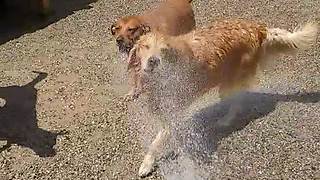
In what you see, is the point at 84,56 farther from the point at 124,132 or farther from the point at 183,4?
the point at 124,132

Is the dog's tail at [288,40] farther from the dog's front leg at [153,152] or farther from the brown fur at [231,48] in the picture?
the dog's front leg at [153,152]

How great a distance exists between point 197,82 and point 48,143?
147 centimetres

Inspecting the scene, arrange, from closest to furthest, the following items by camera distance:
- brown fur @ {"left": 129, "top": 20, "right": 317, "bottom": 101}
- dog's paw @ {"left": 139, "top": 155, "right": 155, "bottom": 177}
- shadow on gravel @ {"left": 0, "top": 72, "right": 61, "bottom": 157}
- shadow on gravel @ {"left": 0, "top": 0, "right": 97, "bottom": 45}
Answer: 1. dog's paw @ {"left": 139, "top": 155, "right": 155, "bottom": 177}
2. brown fur @ {"left": 129, "top": 20, "right": 317, "bottom": 101}
3. shadow on gravel @ {"left": 0, "top": 72, "right": 61, "bottom": 157}
4. shadow on gravel @ {"left": 0, "top": 0, "right": 97, "bottom": 45}

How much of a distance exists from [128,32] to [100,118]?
0.95 m

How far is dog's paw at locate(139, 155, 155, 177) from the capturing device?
4.29 metres

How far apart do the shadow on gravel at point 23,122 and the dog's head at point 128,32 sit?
1.07 m

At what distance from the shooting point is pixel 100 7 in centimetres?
834

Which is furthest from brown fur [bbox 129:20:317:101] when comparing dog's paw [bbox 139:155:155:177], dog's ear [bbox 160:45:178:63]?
dog's paw [bbox 139:155:155:177]

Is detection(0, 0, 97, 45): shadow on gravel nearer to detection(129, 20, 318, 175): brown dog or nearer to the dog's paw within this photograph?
detection(129, 20, 318, 175): brown dog

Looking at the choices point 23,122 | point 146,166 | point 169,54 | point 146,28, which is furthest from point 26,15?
point 169,54

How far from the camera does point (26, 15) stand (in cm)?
799

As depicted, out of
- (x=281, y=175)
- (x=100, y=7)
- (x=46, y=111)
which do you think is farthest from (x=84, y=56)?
(x=281, y=175)

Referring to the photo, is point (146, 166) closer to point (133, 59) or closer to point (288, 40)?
point (133, 59)

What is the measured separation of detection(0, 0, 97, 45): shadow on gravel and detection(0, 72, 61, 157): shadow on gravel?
1708 millimetres
